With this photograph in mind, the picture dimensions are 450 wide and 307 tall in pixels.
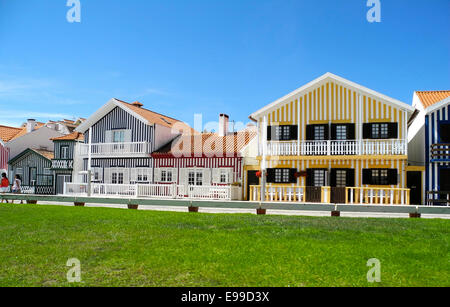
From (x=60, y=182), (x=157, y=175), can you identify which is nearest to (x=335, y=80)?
(x=157, y=175)

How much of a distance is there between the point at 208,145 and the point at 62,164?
14.5 meters

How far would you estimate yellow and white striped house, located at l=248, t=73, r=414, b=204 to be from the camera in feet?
67.6

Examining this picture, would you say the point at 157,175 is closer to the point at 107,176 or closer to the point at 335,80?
the point at 107,176

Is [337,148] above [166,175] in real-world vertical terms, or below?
above

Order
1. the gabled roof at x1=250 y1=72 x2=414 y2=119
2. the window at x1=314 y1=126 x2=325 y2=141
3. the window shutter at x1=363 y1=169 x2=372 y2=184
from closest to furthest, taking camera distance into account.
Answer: the gabled roof at x1=250 y1=72 x2=414 y2=119 < the window shutter at x1=363 y1=169 x2=372 y2=184 < the window at x1=314 y1=126 x2=325 y2=141

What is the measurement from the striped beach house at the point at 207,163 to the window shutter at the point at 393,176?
854 cm

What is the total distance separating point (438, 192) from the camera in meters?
19.2

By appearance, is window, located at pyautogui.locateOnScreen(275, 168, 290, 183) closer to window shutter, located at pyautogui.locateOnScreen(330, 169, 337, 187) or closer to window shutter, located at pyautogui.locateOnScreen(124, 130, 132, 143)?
window shutter, located at pyautogui.locateOnScreen(330, 169, 337, 187)

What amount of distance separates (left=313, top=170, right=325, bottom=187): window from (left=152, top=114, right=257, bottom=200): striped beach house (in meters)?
4.81

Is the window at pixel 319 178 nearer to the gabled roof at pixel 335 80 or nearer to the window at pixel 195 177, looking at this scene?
the gabled roof at pixel 335 80

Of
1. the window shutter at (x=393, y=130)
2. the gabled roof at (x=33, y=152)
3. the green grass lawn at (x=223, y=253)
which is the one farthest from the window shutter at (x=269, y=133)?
the gabled roof at (x=33, y=152)

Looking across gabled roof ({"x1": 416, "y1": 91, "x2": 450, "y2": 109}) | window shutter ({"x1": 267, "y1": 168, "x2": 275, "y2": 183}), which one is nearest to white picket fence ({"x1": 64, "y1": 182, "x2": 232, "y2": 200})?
window shutter ({"x1": 267, "y1": 168, "x2": 275, "y2": 183})

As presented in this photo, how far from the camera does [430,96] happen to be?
78.3 ft

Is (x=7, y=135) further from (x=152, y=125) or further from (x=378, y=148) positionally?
(x=378, y=148)
